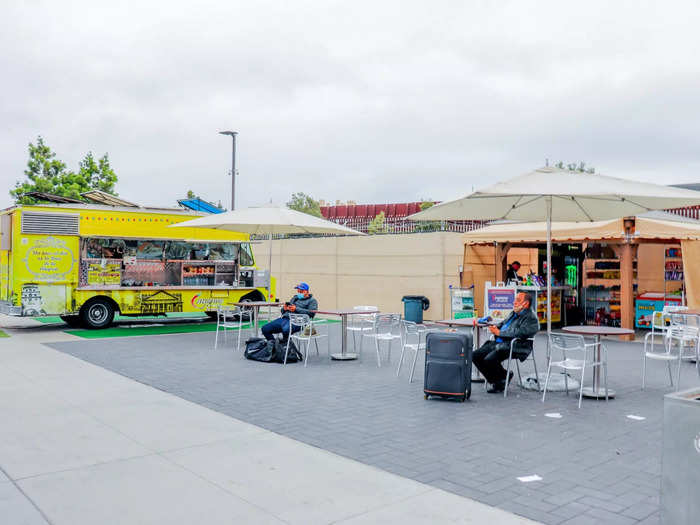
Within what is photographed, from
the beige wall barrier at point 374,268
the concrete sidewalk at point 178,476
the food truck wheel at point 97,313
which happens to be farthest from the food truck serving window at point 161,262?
the concrete sidewalk at point 178,476

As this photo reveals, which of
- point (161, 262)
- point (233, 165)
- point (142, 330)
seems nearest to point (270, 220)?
point (142, 330)

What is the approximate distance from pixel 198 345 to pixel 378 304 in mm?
7096

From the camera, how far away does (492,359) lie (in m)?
7.59

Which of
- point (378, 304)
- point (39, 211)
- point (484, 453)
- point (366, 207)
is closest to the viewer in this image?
point (484, 453)

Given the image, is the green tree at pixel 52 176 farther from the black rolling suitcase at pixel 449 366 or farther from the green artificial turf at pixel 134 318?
the black rolling suitcase at pixel 449 366

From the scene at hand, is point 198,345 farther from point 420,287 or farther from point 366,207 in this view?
point 366,207

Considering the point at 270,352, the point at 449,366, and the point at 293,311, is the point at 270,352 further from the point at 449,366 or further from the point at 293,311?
the point at 449,366

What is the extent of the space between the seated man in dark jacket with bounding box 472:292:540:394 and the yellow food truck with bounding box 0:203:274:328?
7.57 metres

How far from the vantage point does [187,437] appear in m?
5.56

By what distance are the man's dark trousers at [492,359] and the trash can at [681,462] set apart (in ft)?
13.7

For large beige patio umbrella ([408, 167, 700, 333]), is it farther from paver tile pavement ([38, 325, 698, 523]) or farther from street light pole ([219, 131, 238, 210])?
street light pole ([219, 131, 238, 210])

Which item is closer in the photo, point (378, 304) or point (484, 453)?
point (484, 453)

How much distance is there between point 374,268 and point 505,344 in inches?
422

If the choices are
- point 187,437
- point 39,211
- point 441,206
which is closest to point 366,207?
point 39,211
